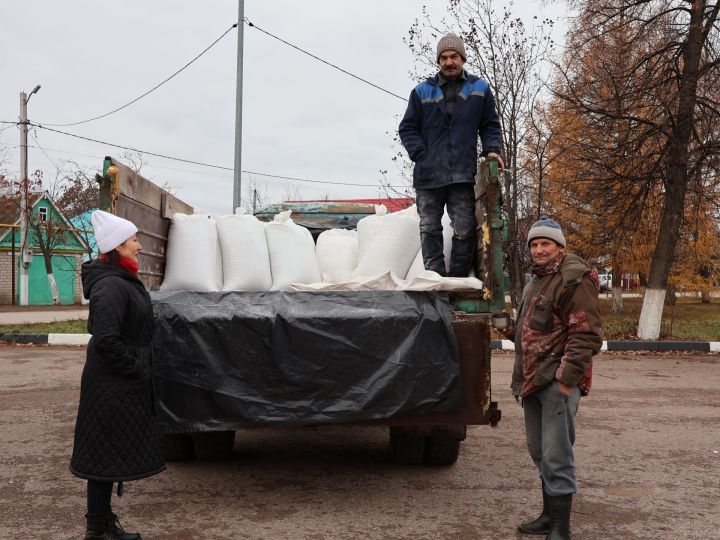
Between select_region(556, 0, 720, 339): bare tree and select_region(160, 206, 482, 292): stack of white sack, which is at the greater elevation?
select_region(556, 0, 720, 339): bare tree

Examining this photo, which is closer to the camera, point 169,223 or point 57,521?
point 57,521

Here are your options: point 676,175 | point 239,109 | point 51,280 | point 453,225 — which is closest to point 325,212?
point 453,225

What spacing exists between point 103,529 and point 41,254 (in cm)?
2884

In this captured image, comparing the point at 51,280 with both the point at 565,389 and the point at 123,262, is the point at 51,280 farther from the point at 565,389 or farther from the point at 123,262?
the point at 565,389

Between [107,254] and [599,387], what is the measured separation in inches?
247

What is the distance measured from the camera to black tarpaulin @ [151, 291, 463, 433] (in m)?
3.50

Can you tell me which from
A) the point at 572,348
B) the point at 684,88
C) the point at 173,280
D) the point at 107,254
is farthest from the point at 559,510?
the point at 684,88

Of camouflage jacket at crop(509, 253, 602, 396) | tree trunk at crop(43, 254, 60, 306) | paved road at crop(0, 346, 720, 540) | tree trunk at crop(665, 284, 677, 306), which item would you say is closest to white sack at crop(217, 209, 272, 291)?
paved road at crop(0, 346, 720, 540)

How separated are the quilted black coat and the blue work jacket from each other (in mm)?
2259

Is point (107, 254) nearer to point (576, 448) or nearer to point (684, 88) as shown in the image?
point (576, 448)

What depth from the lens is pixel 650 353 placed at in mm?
11570

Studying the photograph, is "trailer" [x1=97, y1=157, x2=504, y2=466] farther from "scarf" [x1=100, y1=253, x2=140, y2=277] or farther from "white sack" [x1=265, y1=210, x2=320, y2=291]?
"white sack" [x1=265, y1=210, x2=320, y2=291]

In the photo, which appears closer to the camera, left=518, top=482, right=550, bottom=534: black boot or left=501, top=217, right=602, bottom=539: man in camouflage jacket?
left=501, top=217, right=602, bottom=539: man in camouflage jacket

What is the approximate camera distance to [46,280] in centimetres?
2942
